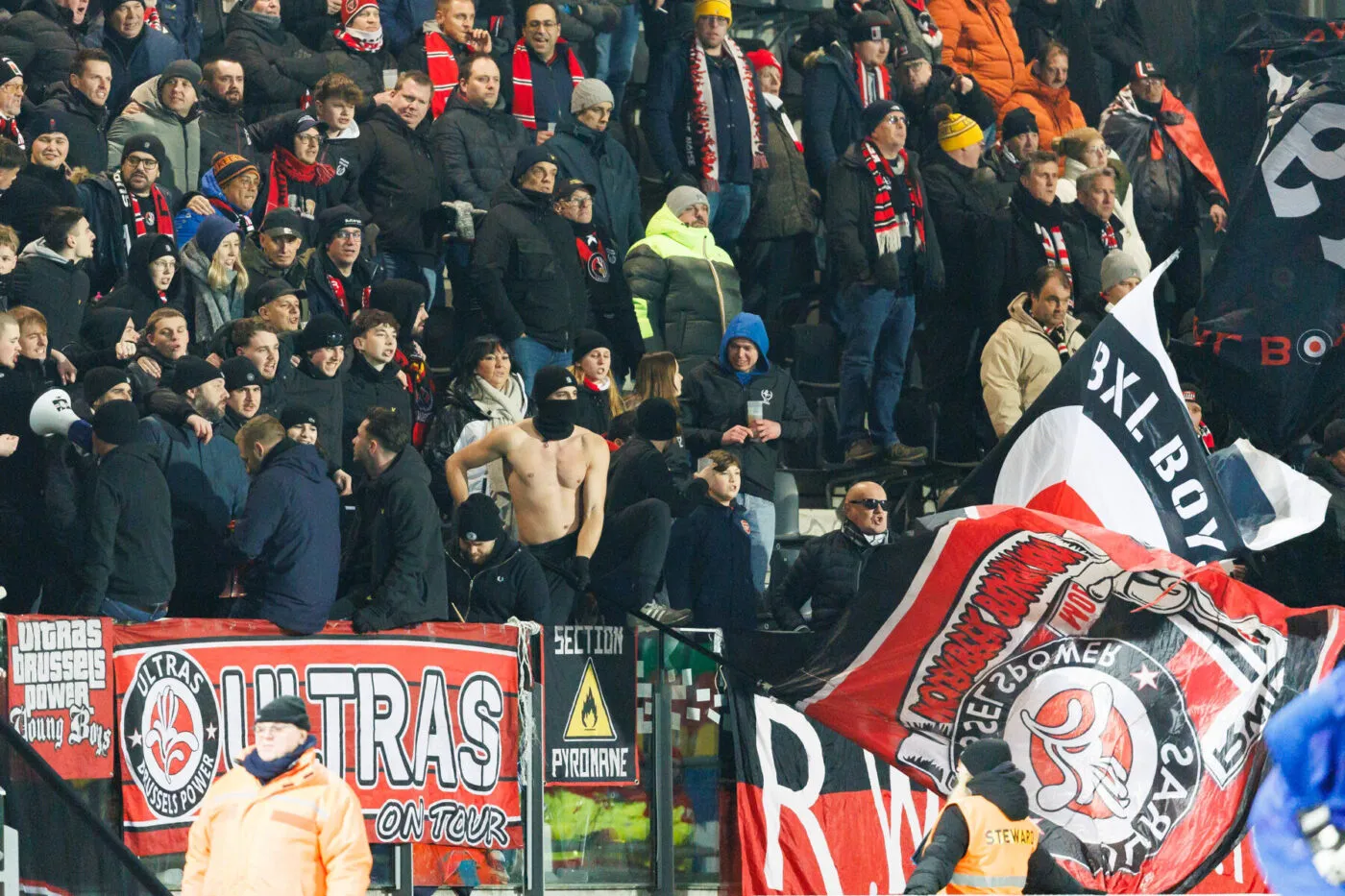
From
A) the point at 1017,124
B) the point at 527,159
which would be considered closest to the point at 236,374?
A: the point at 527,159

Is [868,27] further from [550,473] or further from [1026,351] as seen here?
[550,473]

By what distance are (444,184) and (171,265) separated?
92.6 inches

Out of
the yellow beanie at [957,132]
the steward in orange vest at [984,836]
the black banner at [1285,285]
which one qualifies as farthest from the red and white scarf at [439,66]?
the steward in orange vest at [984,836]

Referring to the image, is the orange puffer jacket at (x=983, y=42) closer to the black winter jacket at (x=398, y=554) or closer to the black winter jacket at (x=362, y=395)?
the black winter jacket at (x=362, y=395)

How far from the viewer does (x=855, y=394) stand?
13.1 m

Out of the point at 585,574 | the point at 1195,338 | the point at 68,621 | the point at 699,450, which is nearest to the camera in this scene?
the point at 68,621

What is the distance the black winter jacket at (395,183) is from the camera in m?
12.1

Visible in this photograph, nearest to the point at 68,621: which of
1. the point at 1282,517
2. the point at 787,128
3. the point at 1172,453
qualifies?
the point at 1172,453

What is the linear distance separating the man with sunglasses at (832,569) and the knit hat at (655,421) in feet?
3.04

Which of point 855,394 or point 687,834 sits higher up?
point 855,394

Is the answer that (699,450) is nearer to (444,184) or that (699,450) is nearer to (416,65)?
(444,184)

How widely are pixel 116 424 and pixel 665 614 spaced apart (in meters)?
2.78

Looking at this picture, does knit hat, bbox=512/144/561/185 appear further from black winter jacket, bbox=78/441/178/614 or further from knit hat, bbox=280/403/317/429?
black winter jacket, bbox=78/441/178/614

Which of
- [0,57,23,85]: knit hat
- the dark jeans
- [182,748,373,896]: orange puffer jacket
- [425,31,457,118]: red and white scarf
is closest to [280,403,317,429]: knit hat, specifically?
[0,57,23,85]: knit hat
